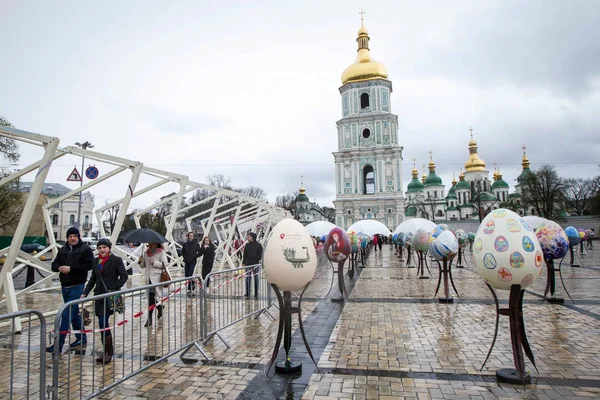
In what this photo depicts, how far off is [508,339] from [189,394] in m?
4.89

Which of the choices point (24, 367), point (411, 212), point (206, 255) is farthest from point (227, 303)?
point (411, 212)

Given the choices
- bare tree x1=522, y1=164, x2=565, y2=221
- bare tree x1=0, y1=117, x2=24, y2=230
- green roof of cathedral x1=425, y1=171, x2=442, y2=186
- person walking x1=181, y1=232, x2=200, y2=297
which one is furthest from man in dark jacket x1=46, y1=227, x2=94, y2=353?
green roof of cathedral x1=425, y1=171, x2=442, y2=186

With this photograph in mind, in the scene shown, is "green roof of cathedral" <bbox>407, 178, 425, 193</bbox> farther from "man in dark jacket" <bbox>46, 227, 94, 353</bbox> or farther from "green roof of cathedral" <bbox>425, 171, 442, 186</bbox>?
"man in dark jacket" <bbox>46, 227, 94, 353</bbox>

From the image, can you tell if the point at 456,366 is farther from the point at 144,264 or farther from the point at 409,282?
the point at 409,282

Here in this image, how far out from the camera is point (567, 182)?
59188 mm

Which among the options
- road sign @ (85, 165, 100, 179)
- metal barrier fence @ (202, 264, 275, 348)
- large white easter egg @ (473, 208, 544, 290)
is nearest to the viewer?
large white easter egg @ (473, 208, 544, 290)

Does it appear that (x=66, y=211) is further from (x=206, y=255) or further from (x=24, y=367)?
(x=24, y=367)

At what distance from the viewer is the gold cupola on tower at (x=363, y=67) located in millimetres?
63344

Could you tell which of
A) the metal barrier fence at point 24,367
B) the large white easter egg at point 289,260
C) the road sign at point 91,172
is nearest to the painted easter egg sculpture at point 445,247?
the large white easter egg at point 289,260

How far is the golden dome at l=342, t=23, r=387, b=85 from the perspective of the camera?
63.3 meters

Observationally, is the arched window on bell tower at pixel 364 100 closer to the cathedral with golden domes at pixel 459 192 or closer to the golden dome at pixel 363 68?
the golden dome at pixel 363 68

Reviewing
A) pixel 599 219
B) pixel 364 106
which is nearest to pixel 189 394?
pixel 599 219

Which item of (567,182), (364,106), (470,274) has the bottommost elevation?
(470,274)

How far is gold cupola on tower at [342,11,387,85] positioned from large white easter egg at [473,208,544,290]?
62265mm
